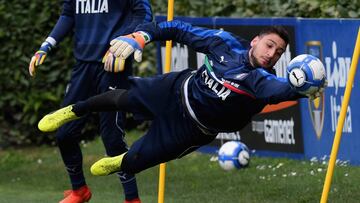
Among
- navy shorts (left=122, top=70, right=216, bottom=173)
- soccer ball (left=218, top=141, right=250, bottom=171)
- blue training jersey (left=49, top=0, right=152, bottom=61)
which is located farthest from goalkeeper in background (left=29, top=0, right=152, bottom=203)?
soccer ball (left=218, top=141, right=250, bottom=171)

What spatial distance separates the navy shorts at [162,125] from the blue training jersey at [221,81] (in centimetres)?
13

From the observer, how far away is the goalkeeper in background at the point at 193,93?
6.60 metres

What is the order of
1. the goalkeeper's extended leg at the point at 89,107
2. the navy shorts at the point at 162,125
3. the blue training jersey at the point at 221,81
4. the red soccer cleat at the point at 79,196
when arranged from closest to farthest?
the blue training jersey at the point at 221,81
the navy shorts at the point at 162,125
the goalkeeper's extended leg at the point at 89,107
the red soccer cleat at the point at 79,196

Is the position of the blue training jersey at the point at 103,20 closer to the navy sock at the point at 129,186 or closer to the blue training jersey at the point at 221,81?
the navy sock at the point at 129,186

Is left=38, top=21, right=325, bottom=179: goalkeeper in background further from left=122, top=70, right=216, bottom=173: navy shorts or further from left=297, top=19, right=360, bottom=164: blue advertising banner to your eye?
left=297, top=19, right=360, bottom=164: blue advertising banner

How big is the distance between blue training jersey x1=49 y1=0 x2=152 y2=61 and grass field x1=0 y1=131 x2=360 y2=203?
1.81 m

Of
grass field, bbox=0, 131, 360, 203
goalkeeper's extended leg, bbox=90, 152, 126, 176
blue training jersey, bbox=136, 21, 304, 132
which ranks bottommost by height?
grass field, bbox=0, 131, 360, 203

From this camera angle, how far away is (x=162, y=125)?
281 inches

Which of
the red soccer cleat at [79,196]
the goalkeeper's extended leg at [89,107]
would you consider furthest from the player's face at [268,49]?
the red soccer cleat at [79,196]

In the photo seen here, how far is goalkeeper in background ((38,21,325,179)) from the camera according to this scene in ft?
21.7

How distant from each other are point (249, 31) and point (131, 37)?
4.90 meters

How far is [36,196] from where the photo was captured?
1005 cm

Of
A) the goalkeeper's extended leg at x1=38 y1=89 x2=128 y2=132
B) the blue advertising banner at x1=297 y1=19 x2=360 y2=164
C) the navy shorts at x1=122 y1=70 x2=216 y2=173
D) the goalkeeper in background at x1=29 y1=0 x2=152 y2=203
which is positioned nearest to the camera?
the navy shorts at x1=122 y1=70 x2=216 y2=173

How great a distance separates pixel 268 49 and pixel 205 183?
412cm
